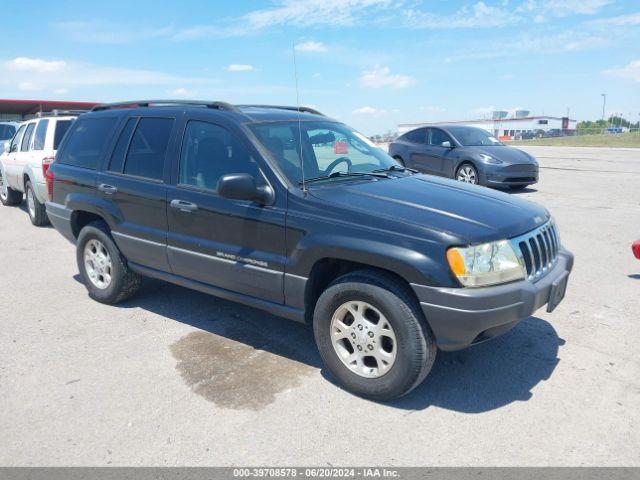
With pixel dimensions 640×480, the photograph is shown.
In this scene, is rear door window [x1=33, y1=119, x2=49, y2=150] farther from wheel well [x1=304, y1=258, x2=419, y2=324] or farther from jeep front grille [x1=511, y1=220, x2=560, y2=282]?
jeep front grille [x1=511, y1=220, x2=560, y2=282]

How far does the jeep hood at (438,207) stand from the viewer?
325 centimetres

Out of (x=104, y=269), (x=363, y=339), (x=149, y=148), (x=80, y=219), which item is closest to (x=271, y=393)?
(x=363, y=339)

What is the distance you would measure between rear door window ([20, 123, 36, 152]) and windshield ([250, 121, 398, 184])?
23.7 ft

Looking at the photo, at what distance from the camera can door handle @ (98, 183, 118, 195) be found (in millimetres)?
4898

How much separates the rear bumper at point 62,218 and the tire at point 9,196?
7185 millimetres

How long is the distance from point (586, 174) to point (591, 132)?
324 feet

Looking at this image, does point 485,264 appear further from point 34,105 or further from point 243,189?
point 34,105

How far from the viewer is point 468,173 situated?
12.2m

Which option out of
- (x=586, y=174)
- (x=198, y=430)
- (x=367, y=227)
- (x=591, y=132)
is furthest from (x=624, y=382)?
(x=591, y=132)

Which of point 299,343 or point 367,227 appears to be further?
point 299,343

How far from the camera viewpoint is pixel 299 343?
4.39 meters

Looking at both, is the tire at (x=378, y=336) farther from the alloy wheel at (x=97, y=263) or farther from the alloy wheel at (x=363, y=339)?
the alloy wheel at (x=97, y=263)

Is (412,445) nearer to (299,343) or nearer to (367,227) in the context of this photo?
(367,227)

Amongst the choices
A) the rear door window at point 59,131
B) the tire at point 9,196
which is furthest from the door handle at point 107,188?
the tire at point 9,196
